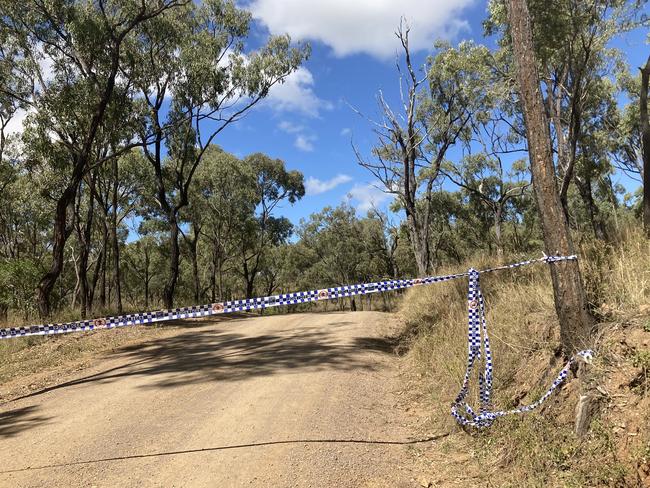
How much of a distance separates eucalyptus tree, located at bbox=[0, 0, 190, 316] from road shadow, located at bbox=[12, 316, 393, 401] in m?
5.87

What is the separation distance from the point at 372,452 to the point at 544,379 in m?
1.96

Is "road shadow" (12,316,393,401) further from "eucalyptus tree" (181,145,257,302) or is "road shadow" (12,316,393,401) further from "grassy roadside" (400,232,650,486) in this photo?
"eucalyptus tree" (181,145,257,302)

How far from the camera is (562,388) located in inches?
178

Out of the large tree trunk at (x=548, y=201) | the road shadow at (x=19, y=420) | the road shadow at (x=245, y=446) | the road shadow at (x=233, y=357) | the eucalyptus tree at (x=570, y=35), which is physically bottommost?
the road shadow at (x=245, y=446)

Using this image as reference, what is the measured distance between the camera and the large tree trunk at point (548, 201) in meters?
4.96

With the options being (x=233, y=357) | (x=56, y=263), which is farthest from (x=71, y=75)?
(x=233, y=357)

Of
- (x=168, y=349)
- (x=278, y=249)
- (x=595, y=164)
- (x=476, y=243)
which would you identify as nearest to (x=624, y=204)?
(x=476, y=243)

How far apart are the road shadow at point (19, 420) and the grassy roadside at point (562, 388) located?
498 cm

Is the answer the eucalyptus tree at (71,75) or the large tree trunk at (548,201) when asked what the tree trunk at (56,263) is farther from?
the large tree trunk at (548,201)

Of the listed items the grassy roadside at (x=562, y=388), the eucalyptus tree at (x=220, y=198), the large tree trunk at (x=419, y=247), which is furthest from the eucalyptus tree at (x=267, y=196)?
the grassy roadside at (x=562, y=388)

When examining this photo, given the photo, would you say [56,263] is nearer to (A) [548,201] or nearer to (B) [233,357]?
(B) [233,357]

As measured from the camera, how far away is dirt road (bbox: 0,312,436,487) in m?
4.33

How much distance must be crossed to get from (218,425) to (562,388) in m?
3.79

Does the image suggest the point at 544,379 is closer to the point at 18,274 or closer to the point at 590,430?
the point at 590,430
